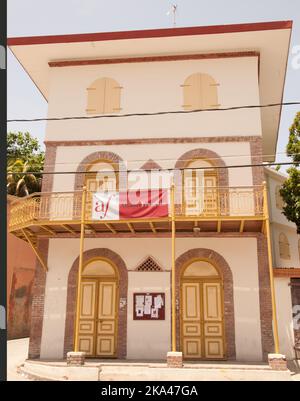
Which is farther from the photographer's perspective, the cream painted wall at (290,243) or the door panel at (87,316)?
the cream painted wall at (290,243)

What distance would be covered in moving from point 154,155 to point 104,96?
3282mm

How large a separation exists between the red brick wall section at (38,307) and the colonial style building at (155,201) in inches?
1.8

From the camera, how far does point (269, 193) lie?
17531 mm

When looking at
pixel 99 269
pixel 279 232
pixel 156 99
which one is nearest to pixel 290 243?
pixel 279 232

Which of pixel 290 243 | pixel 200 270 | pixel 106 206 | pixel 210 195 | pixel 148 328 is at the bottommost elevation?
pixel 148 328

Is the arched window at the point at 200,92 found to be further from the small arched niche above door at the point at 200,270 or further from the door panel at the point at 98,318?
the door panel at the point at 98,318

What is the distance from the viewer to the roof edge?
14.0 m

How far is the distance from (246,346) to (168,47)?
11221 mm

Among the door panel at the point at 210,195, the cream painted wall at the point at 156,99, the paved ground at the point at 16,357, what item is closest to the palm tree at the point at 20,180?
the paved ground at the point at 16,357

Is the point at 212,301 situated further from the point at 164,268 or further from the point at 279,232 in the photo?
the point at 279,232

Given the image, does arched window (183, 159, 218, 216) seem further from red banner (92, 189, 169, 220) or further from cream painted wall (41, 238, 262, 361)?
red banner (92, 189, 169, 220)

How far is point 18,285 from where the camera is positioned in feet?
64.2

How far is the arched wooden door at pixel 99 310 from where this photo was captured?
1301 centimetres

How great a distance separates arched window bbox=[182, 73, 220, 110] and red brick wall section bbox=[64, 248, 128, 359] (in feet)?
20.8
